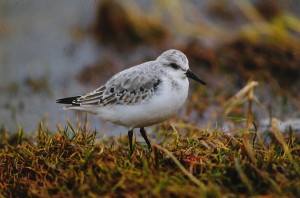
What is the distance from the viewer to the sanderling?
476 centimetres

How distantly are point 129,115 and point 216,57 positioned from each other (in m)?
3.87

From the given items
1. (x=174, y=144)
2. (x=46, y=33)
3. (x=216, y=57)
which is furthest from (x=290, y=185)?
(x=46, y=33)

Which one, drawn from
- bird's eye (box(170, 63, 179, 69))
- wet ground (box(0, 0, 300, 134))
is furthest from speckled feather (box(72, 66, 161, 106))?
wet ground (box(0, 0, 300, 134))

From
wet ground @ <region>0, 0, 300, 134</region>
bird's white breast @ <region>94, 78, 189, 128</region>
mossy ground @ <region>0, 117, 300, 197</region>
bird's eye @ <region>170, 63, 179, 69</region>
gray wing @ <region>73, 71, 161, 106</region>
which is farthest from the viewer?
wet ground @ <region>0, 0, 300, 134</region>

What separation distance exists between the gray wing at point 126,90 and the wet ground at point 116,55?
1.85m

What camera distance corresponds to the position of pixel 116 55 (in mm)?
9047

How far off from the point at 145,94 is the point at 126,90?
231 mm

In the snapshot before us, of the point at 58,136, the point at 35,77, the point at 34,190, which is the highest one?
the point at 35,77

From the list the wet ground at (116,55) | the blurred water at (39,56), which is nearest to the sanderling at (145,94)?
the wet ground at (116,55)

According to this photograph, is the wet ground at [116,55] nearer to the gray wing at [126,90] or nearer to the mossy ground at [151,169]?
the gray wing at [126,90]

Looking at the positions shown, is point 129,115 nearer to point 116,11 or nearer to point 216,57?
point 216,57

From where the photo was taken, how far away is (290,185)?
3906 mm

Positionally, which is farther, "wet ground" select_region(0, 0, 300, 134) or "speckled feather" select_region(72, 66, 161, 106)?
"wet ground" select_region(0, 0, 300, 134)

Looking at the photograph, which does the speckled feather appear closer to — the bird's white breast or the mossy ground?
the bird's white breast
